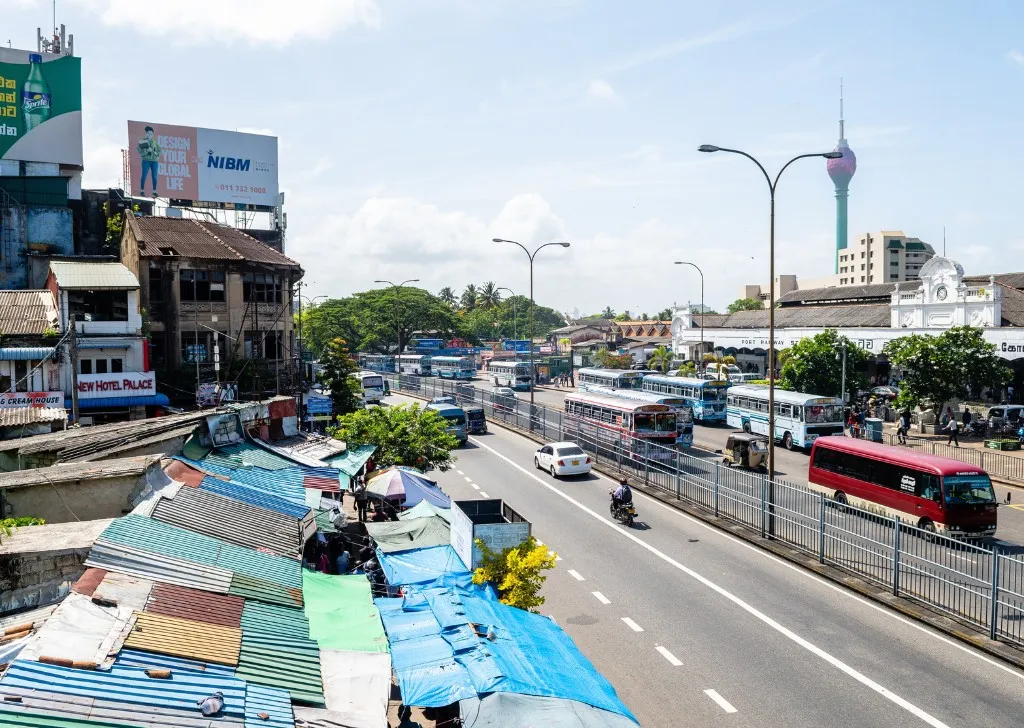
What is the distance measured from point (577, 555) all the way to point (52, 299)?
24628mm

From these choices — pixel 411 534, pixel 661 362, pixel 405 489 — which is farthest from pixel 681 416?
pixel 661 362

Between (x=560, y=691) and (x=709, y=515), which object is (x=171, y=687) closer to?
(x=560, y=691)

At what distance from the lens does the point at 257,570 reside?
12469 millimetres

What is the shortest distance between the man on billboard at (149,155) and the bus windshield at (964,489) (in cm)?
4977

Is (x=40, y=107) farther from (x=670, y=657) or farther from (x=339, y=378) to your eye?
(x=670, y=657)

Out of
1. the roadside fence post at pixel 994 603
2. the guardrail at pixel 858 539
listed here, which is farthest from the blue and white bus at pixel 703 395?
the roadside fence post at pixel 994 603

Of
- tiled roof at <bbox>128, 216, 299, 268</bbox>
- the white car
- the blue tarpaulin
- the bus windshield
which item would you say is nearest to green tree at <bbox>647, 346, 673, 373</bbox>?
tiled roof at <bbox>128, 216, 299, 268</bbox>

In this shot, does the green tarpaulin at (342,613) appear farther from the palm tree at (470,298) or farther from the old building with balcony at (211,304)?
the palm tree at (470,298)

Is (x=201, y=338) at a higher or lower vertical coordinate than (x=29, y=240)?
lower

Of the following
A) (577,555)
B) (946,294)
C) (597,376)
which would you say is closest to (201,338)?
(597,376)

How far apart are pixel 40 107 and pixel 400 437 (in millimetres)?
36014

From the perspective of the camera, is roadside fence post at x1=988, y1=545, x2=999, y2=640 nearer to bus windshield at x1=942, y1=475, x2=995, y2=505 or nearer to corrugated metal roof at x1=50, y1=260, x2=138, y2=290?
bus windshield at x1=942, y1=475, x2=995, y2=505

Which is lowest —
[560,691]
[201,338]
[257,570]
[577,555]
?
[577,555]

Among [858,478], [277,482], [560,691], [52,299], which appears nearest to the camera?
[560,691]
